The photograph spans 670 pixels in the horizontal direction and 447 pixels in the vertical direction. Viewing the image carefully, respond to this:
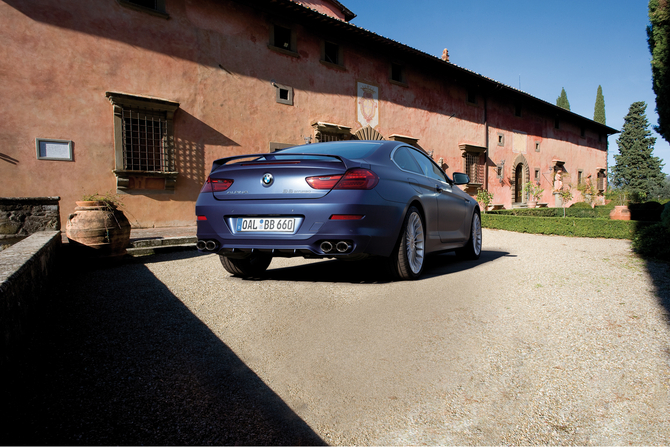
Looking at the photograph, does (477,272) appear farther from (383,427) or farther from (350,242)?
(383,427)

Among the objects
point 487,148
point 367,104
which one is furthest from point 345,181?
point 487,148

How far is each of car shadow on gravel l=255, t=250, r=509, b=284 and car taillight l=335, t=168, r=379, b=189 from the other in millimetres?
735

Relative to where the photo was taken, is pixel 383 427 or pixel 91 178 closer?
pixel 383 427

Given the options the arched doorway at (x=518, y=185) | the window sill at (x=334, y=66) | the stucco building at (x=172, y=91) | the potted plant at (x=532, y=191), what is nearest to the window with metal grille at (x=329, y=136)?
the stucco building at (x=172, y=91)

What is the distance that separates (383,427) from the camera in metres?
1.63

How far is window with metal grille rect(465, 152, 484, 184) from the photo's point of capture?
20781mm

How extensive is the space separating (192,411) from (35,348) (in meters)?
1.33

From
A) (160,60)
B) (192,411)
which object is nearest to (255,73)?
(160,60)

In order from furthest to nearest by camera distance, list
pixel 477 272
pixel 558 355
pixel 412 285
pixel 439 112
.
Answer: pixel 439 112
pixel 477 272
pixel 412 285
pixel 558 355

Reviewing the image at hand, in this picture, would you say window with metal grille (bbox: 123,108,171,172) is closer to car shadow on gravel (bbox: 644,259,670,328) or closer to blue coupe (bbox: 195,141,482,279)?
blue coupe (bbox: 195,141,482,279)

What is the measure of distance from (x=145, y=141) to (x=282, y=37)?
579 cm

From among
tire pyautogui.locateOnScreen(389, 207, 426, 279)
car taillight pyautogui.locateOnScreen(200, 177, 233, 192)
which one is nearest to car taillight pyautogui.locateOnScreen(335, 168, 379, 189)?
tire pyautogui.locateOnScreen(389, 207, 426, 279)

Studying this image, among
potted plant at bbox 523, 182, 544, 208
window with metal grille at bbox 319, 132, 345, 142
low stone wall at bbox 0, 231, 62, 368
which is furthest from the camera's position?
potted plant at bbox 523, 182, 544, 208

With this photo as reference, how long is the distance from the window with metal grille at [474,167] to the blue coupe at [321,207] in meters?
17.3
